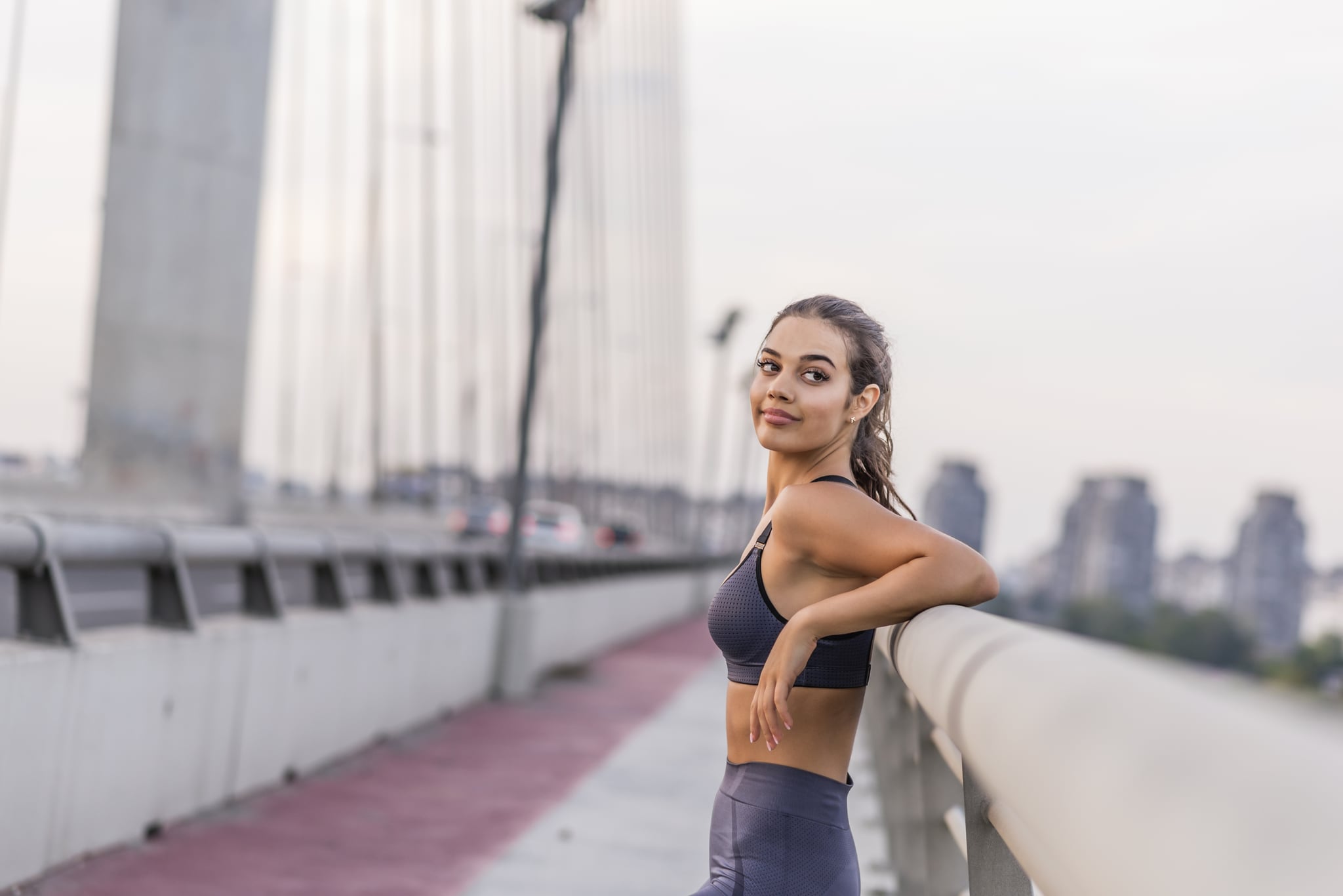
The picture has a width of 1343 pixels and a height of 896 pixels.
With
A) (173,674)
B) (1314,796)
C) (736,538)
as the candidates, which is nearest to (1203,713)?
(1314,796)

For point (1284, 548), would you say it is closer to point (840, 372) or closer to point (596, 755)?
point (596, 755)

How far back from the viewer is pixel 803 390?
7.98ft

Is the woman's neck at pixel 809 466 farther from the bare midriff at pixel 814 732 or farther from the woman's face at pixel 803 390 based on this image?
the bare midriff at pixel 814 732

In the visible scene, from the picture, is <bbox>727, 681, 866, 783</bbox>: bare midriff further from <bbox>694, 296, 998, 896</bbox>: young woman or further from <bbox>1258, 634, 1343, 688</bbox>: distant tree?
<bbox>1258, 634, 1343, 688</bbox>: distant tree

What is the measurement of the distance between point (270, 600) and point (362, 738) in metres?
1.95

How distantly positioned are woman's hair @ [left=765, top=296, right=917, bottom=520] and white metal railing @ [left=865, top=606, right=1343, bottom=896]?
0.67 meters

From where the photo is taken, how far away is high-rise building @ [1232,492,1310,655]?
2788 cm

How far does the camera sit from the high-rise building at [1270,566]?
2788cm

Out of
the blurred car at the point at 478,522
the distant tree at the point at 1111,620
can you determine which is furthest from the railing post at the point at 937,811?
the distant tree at the point at 1111,620

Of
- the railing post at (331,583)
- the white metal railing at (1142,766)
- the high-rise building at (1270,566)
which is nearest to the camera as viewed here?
the white metal railing at (1142,766)

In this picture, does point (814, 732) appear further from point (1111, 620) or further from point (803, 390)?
point (1111, 620)

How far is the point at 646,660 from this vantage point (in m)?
21.6

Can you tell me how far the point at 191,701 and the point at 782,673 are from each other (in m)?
5.71

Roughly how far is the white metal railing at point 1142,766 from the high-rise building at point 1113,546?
4342 cm
